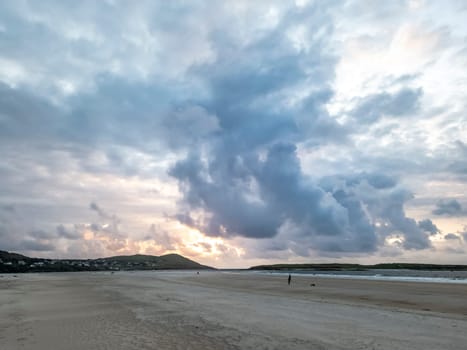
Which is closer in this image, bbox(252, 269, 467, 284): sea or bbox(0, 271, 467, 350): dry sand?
bbox(0, 271, 467, 350): dry sand

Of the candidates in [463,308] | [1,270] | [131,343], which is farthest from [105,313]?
[1,270]

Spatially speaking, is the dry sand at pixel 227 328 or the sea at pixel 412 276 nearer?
the dry sand at pixel 227 328

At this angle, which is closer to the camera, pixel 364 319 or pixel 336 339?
pixel 336 339

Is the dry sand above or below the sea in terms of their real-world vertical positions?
below

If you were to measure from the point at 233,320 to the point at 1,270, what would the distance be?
217 m

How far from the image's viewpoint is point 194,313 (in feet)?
79.8

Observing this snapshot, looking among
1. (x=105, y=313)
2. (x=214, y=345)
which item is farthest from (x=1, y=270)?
(x=214, y=345)

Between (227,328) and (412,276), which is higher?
(412,276)

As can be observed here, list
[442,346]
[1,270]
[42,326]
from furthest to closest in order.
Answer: [1,270] → [42,326] → [442,346]

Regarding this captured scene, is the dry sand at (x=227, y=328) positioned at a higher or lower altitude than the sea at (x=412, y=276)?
lower

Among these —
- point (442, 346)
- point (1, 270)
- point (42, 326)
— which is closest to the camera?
point (442, 346)

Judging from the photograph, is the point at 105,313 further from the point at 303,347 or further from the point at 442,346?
the point at 442,346

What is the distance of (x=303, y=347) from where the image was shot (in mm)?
14461

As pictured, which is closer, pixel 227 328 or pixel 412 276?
pixel 227 328
